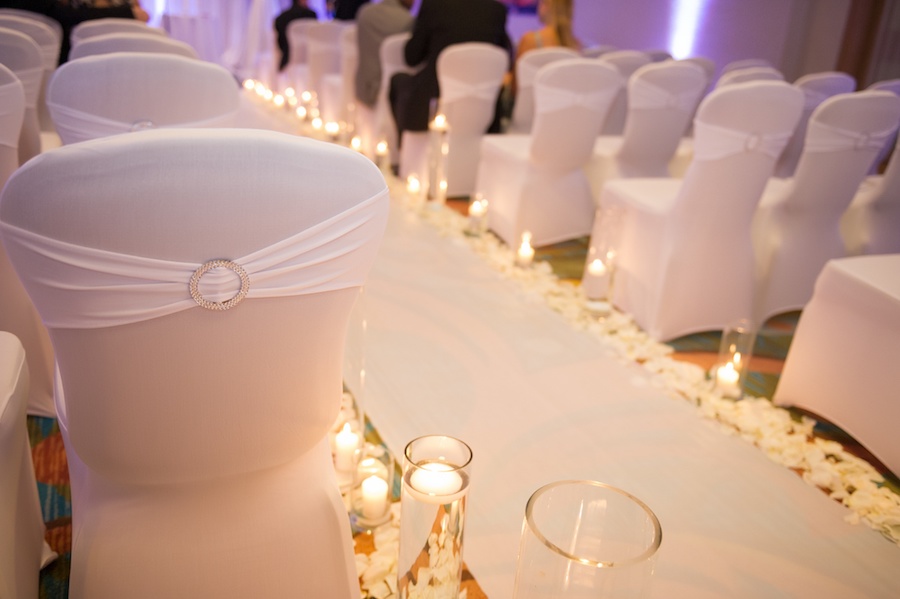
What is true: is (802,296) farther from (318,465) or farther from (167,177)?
(167,177)

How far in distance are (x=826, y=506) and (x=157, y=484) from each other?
1809mm

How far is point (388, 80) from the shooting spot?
17.9 ft

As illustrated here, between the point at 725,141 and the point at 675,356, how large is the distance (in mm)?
871

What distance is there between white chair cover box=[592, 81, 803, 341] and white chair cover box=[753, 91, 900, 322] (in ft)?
0.57

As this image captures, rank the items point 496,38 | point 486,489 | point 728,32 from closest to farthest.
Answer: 1. point 486,489
2. point 496,38
3. point 728,32

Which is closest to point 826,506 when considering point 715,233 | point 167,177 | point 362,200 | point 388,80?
point 715,233

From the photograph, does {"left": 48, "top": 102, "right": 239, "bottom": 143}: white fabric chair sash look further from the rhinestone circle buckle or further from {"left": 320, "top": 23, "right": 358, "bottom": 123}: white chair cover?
{"left": 320, "top": 23, "right": 358, "bottom": 123}: white chair cover

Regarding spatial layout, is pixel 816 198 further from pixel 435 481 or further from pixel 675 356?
pixel 435 481

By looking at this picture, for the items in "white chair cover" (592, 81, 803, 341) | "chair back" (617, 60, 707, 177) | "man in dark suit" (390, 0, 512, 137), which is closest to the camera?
"white chair cover" (592, 81, 803, 341)

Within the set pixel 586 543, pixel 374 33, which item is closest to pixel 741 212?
pixel 586 543

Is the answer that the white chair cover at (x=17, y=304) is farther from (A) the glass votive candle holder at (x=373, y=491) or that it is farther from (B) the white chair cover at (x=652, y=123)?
(B) the white chair cover at (x=652, y=123)

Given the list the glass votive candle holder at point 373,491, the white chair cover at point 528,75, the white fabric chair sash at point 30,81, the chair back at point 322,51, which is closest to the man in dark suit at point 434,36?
the white chair cover at point 528,75

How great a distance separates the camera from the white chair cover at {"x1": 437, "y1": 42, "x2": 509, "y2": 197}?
4.30m

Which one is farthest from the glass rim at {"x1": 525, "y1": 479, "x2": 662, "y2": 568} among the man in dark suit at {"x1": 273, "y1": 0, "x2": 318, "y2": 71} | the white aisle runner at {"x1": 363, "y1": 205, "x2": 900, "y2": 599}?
the man in dark suit at {"x1": 273, "y1": 0, "x2": 318, "y2": 71}
